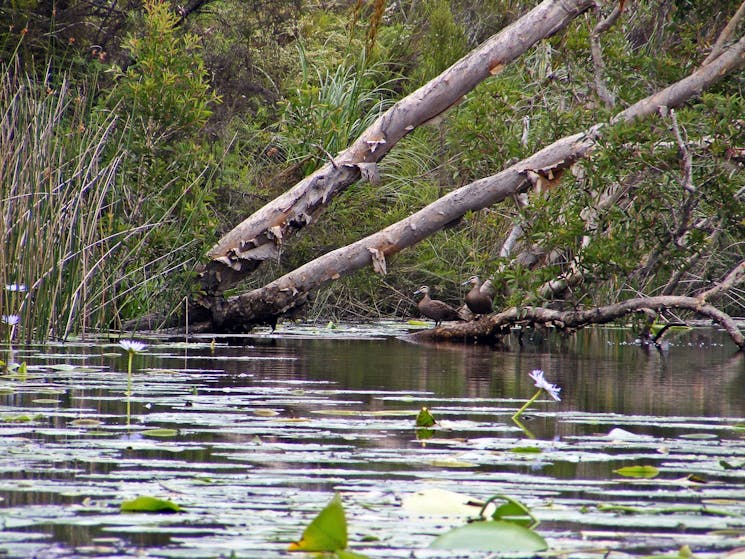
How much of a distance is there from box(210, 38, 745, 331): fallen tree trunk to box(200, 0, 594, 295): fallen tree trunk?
13.2 inches

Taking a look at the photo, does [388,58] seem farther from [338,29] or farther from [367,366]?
[367,366]

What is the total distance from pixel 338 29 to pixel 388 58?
2.12 metres

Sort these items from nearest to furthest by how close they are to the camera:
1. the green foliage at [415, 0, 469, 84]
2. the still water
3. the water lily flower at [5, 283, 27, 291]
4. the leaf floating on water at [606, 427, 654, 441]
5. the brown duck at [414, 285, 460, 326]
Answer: the still water
the leaf floating on water at [606, 427, 654, 441]
the water lily flower at [5, 283, 27, 291]
the brown duck at [414, 285, 460, 326]
the green foliage at [415, 0, 469, 84]

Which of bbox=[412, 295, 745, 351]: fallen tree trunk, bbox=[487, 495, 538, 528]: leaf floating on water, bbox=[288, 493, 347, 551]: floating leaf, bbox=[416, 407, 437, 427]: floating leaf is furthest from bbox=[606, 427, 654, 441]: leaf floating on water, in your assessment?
bbox=[412, 295, 745, 351]: fallen tree trunk

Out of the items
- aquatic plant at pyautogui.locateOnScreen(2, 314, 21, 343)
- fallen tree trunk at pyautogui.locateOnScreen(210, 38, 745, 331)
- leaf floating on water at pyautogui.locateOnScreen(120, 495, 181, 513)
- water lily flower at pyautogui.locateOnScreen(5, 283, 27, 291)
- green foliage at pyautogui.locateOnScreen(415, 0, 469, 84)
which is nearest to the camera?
leaf floating on water at pyautogui.locateOnScreen(120, 495, 181, 513)

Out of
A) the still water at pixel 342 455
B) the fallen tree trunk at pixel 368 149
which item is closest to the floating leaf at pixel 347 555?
the still water at pixel 342 455

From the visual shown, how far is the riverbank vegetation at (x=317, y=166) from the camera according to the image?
7832 millimetres

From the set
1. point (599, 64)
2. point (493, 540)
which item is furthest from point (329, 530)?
point (599, 64)

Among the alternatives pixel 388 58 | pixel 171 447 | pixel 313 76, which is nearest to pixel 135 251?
pixel 171 447

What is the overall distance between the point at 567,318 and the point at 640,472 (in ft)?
20.8

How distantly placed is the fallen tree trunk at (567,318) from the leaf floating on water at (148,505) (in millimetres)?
6543

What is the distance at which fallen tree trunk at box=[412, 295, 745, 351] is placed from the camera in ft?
27.6

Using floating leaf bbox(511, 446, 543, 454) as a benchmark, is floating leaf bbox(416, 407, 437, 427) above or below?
above

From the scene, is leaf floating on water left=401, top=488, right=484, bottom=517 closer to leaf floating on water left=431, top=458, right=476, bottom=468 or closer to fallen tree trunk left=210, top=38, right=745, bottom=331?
leaf floating on water left=431, top=458, right=476, bottom=468
